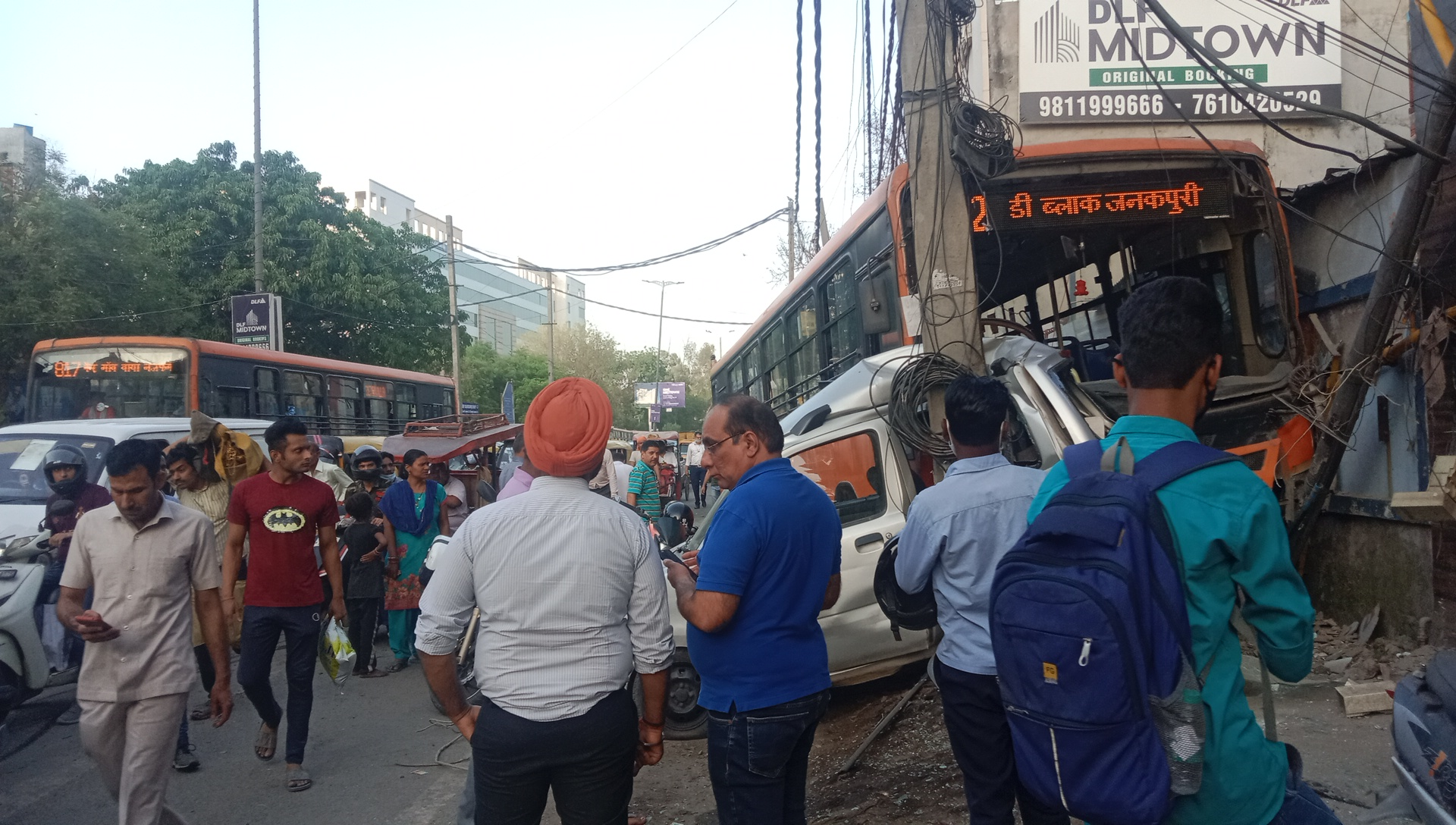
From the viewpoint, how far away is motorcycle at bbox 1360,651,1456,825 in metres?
2.88

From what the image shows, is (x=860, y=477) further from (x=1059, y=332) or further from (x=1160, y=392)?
(x=1160, y=392)

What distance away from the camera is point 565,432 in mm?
2707

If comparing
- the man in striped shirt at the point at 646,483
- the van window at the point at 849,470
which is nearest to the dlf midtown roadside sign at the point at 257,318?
the man in striped shirt at the point at 646,483

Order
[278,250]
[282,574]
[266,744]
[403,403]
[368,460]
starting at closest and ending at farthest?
1. [282,574]
2. [266,744]
3. [368,460]
4. [403,403]
5. [278,250]

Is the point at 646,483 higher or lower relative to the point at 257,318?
lower

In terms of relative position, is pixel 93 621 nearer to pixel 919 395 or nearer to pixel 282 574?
pixel 282 574

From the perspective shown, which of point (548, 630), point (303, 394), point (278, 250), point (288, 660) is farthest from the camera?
point (278, 250)

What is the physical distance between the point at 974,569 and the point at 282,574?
3629 mm

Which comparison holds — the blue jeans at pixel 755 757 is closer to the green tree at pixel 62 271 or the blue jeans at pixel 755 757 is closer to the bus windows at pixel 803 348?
the bus windows at pixel 803 348

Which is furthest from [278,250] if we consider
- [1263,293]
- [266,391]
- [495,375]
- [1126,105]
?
[495,375]

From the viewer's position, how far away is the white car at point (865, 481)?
557 centimetres

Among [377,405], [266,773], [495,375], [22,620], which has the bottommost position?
[266,773]

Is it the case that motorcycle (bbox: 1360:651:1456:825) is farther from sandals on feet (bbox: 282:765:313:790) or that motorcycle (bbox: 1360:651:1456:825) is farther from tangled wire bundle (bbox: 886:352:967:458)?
sandals on feet (bbox: 282:765:313:790)

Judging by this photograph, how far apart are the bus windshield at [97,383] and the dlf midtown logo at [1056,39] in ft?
41.1
